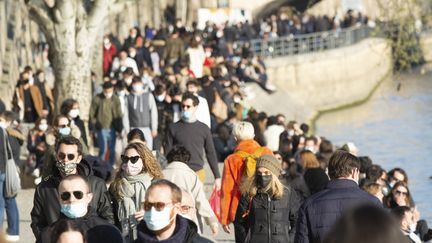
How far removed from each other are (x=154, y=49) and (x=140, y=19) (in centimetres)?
1502

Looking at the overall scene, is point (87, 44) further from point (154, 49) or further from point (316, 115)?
point (316, 115)

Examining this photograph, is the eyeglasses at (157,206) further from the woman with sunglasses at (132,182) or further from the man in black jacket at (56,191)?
the woman with sunglasses at (132,182)

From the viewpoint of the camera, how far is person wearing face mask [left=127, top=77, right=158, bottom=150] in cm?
1742

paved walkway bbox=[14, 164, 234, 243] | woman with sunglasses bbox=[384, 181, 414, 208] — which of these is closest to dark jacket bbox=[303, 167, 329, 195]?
woman with sunglasses bbox=[384, 181, 414, 208]

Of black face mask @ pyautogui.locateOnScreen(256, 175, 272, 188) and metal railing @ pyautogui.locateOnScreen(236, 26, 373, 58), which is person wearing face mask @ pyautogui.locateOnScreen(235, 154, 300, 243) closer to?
black face mask @ pyautogui.locateOnScreen(256, 175, 272, 188)

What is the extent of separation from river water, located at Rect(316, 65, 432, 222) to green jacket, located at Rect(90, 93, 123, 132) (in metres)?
6.32

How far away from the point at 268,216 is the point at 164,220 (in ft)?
11.0

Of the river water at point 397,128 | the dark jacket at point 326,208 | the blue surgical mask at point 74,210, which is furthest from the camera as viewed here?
the river water at point 397,128

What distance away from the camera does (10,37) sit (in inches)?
1098

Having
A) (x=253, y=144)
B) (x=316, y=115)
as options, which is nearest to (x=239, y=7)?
(x=316, y=115)

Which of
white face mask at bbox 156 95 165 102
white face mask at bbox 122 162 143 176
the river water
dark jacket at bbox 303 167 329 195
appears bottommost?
the river water

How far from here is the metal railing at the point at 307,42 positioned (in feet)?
137

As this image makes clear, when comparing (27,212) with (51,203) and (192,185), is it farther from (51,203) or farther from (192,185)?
(51,203)

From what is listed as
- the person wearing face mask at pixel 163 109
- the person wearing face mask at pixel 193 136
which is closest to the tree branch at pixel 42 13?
the person wearing face mask at pixel 163 109
